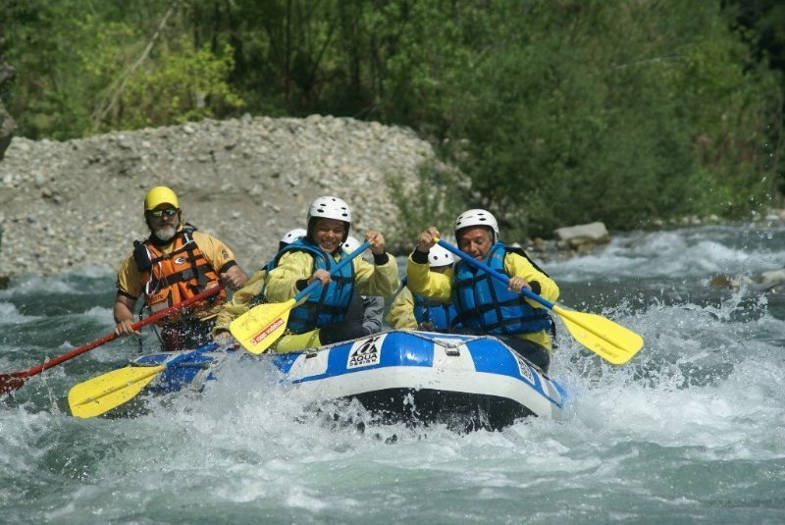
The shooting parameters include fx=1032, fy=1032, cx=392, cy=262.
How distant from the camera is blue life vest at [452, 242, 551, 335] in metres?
6.02

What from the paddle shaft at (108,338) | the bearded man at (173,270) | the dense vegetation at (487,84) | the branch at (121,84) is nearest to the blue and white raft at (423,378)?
the paddle shaft at (108,338)

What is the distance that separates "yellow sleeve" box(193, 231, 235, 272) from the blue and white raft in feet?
4.95

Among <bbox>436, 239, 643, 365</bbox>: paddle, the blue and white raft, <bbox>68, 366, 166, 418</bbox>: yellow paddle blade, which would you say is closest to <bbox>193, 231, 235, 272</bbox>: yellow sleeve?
<bbox>68, 366, 166, 418</bbox>: yellow paddle blade

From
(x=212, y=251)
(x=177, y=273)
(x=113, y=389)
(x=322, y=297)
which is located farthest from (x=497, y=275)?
(x=113, y=389)

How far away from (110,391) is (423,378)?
2103 mm

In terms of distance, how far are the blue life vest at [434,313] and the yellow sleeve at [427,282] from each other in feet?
1.58

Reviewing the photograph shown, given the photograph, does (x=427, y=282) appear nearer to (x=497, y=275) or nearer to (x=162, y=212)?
(x=497, y=275)

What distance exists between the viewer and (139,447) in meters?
5.45

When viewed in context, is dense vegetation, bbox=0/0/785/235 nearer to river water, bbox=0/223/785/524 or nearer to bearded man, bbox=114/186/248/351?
bearded man, bbox=114/186/248/351

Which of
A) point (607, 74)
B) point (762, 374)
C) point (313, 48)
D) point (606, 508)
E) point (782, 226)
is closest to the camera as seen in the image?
point (606, 508)

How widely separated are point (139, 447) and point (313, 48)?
68.3ft

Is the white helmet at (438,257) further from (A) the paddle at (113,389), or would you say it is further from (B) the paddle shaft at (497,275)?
(A) the paddle at (113,389)

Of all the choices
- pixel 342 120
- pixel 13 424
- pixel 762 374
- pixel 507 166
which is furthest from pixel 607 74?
pixel 13 424

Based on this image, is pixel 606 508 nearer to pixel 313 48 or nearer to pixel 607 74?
pixel 607 74
